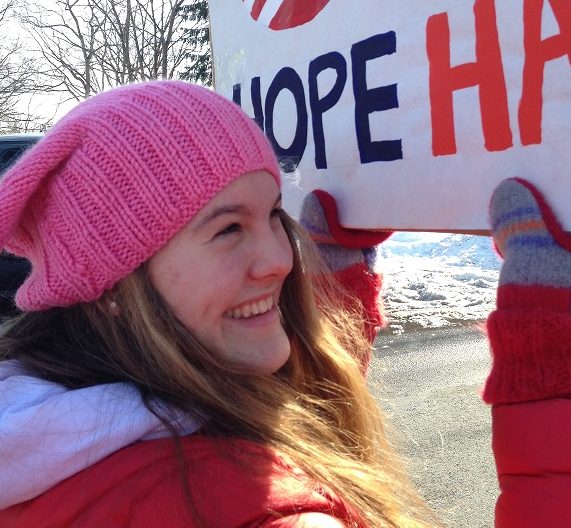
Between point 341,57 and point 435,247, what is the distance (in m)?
8.84

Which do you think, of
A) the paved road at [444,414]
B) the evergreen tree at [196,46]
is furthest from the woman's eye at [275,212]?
the evergreen tree at [196,46]

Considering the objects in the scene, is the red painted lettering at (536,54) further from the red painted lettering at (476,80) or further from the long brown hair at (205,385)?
the long brown hair at (205,385)

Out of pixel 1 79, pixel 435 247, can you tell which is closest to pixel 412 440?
pixel 435 247

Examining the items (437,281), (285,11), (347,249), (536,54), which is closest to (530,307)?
(536,54)

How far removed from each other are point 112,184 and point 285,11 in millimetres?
910

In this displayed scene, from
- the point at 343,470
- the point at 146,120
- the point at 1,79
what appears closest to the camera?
the point at 343,470

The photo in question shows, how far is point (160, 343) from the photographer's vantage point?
1.27 metres

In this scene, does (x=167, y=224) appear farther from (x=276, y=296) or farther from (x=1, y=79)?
(x=1, y=79)

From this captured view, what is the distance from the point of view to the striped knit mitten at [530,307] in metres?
1.17

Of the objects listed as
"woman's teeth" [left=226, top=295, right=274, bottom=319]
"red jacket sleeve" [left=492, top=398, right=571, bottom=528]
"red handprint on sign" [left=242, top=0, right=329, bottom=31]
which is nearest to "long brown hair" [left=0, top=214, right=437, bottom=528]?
"woman's teeth" [left=226, top=295, right=274, bottom=319]

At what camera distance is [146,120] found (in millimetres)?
1332

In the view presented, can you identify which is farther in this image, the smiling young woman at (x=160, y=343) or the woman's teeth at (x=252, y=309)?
the woman's teeth at (x=252, y=309)

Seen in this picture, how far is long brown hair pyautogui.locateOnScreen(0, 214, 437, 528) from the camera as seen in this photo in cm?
120

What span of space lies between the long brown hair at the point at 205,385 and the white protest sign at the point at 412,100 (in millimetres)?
506
